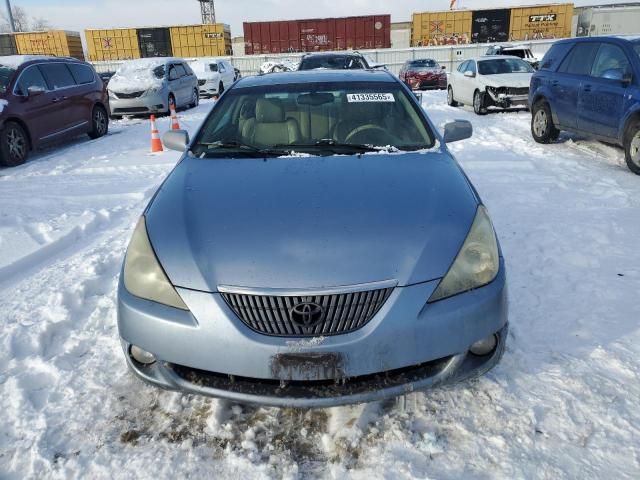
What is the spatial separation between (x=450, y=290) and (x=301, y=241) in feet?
2.15

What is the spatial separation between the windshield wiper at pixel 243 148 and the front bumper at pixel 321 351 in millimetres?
1315

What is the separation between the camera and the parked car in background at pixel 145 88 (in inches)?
536

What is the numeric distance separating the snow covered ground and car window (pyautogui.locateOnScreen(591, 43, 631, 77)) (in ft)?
10.8

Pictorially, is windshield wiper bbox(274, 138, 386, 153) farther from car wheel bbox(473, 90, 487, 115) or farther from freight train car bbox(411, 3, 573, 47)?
freight train car bbox(411, 3, 573, 47)

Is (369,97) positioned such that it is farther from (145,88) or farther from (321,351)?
(145,88)

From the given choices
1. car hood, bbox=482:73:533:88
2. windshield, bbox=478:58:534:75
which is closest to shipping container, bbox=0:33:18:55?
windshield, bbox=478:58:534:75

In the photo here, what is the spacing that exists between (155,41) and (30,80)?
32309mm

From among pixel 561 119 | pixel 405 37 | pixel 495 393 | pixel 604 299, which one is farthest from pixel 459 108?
pixel 405 37

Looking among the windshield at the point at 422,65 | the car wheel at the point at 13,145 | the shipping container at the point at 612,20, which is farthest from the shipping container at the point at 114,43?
the car wheel at the point at 13,145

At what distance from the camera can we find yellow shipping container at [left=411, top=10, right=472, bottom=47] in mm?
35812

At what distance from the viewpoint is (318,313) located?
Answer: 197cm

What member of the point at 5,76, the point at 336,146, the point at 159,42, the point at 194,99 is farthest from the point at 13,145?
the point at 159,42

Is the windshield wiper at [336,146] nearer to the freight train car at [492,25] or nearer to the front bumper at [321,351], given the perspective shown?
Result: the front bumper at [321,351]

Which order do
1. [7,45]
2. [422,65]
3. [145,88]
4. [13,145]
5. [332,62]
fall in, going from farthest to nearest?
1. [7,45]
2. [422,65]
3. [145,88]
4. [332,62]
5. [13,145]
